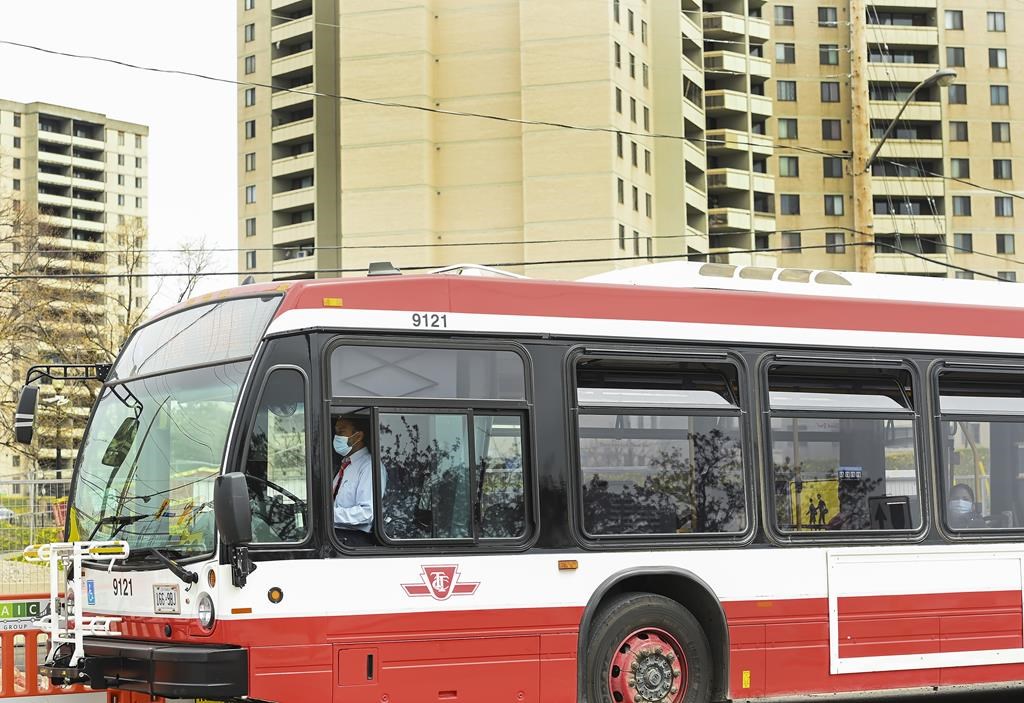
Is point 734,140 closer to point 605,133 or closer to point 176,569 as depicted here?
point 605,133

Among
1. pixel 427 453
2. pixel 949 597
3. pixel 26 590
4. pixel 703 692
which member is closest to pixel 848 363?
pixel 949 597

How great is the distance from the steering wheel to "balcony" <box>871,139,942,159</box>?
88.5 metres

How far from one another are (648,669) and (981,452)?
354cm

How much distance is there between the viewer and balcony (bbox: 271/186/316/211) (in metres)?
82.7

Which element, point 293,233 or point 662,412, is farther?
point 293,233

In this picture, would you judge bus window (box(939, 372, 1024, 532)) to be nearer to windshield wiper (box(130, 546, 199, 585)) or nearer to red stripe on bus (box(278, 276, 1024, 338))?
red stripe on bus (box(278, 276, 1024, 338))

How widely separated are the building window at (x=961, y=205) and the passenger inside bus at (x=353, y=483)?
9038cm

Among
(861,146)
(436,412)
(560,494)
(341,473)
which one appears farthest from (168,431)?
(861,146)

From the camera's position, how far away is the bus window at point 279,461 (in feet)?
30.6

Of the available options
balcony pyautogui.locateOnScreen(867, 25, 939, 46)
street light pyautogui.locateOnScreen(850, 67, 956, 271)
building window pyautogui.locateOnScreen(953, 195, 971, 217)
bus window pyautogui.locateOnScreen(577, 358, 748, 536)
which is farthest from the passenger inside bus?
building window pyautogui.locateOnScreen(953, 195, 971, 217)

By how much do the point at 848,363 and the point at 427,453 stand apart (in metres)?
3.64

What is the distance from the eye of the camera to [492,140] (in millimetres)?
73062

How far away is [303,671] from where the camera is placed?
30.4 feet

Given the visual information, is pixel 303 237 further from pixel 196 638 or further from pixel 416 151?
pixel 196 638
